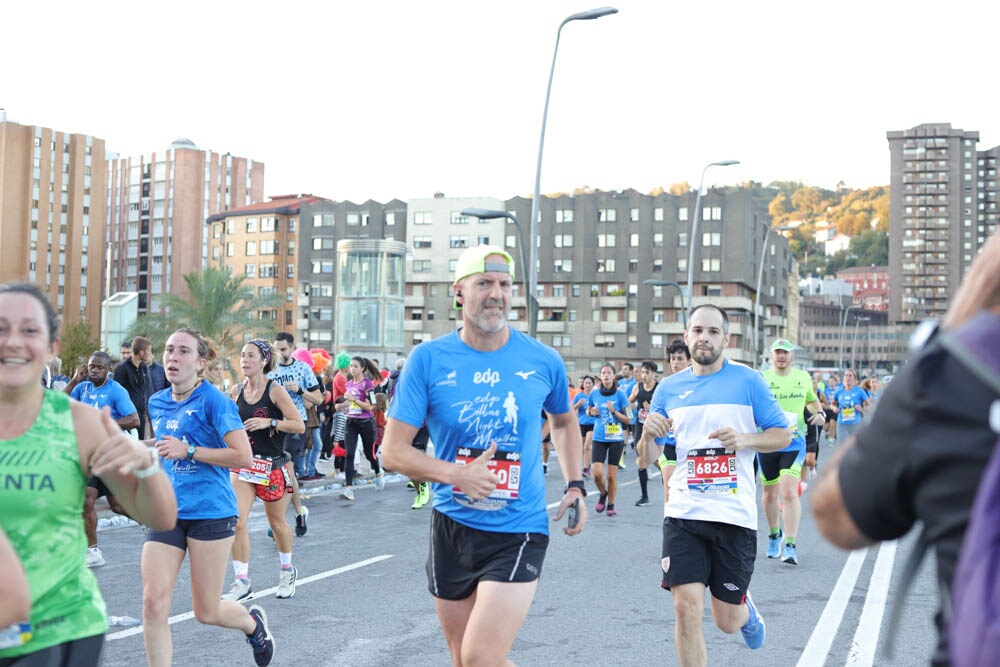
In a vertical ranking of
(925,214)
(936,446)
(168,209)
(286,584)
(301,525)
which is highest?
(925,214)

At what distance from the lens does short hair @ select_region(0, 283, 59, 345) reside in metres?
3.20

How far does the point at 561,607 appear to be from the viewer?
854 centimetres

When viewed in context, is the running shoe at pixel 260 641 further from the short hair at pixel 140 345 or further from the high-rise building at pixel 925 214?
the high-rise building at pixel 925 214

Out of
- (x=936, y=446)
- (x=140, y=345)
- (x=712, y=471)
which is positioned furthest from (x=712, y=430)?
(x=140, y=345)

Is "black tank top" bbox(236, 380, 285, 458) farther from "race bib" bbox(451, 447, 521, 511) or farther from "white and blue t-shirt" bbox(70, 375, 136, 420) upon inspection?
"race bib" bbox(451, 447, 521, 511)

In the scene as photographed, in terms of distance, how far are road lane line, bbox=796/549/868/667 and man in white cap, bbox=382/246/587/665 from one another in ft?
6.40

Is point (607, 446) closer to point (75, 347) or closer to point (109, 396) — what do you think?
point (109, 396)

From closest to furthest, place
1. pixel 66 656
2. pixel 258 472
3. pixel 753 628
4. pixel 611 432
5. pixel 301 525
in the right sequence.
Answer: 1. pixel 66 656
2. pixel 753 628
3. pixel 258 472
4. pixel 301 525
5. pixel 611 432

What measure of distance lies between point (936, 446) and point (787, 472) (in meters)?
10.0

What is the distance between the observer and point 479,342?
4902mm

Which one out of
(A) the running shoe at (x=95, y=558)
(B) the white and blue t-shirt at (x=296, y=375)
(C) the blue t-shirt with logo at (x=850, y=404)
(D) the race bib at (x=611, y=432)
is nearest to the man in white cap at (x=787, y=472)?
(D) the race bib at (x=611, y=432)

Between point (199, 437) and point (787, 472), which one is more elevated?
point (199, 437)

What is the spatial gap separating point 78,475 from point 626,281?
93945 millimetres

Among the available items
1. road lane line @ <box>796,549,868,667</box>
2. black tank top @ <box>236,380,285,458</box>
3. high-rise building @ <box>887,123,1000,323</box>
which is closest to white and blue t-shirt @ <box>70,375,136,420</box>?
black tank top @ <box>236,380,285,458</box>
